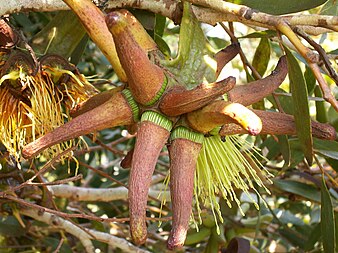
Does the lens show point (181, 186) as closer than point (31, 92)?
Yes

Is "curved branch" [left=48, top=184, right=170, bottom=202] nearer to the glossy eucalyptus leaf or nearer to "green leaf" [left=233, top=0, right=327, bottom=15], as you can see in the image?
the glossy eucalyptus leaf

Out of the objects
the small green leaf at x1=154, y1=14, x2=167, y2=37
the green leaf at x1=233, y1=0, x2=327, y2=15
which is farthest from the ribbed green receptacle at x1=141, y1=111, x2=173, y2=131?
the small green leaf at x1=154, y1=14, x2=167, y2=37

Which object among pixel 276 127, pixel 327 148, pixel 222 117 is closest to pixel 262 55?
pixel 327 148

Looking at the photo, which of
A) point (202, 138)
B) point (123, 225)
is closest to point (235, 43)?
point (202, 138)

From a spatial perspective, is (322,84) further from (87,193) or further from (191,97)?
(87,193)

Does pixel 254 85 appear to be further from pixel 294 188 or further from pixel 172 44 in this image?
pixel 172 44

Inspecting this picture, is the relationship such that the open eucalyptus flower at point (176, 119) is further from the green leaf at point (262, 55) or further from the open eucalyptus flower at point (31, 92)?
the green leaf at point (262, 55)
